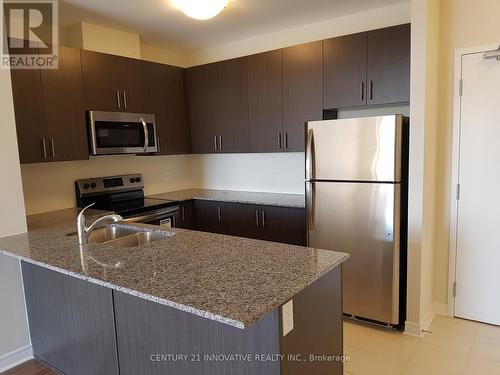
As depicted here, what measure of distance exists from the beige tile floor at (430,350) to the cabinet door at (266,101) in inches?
73.1

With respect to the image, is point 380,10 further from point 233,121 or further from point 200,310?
point 200,310

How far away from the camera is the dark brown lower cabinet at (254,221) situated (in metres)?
3.36

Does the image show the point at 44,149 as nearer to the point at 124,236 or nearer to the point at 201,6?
the point at 124,236

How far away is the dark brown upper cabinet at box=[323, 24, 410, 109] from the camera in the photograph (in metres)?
2.86

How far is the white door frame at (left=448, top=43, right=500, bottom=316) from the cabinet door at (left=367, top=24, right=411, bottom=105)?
0.38m

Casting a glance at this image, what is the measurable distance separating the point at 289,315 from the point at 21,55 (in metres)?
2.84

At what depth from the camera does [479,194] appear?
2.85 m

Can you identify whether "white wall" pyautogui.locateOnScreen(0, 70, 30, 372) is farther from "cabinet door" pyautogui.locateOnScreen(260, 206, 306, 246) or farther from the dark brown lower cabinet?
"cabinet door" pyautogui.locateOnScreen(260, 206, 306, 246)

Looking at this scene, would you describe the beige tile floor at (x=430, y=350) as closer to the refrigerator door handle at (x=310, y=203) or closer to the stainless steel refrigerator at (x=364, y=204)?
the stainless steel refrigerator at (x=364, y=204)

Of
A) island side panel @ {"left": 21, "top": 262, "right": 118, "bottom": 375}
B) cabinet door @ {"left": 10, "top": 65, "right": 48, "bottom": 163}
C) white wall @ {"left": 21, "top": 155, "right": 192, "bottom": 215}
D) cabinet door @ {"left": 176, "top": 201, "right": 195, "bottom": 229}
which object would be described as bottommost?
island side panel @ {"left": 21, "top": 262, "right": 118, "bottom": 375}

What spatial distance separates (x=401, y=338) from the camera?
2734 mm

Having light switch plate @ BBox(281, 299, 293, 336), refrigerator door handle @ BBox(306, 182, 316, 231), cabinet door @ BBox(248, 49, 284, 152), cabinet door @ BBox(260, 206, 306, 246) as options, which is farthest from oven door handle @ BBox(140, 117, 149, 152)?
light switch plate @ BBox(281, 299, 293, 336)

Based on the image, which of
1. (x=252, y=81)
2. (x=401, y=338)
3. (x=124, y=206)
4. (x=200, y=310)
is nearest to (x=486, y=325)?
(x=401, y=338)
